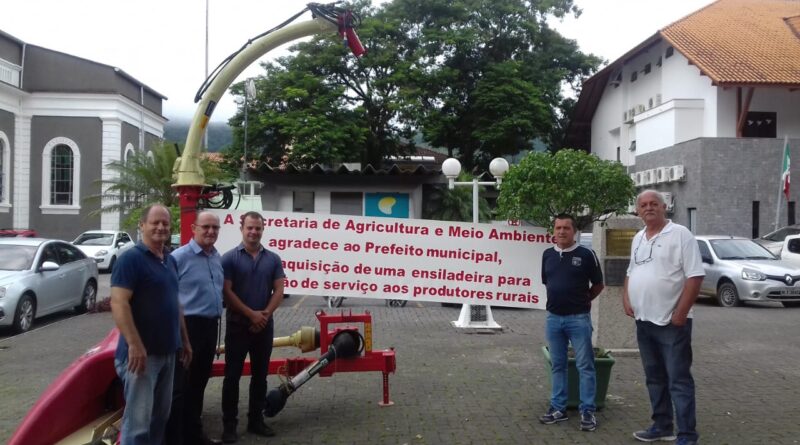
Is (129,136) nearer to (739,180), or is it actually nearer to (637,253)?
(739,180)

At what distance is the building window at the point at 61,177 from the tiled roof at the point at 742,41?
27.8 meters

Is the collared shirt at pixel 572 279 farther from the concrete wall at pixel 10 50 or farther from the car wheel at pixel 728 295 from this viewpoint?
the concrete wall at pixel 10 50

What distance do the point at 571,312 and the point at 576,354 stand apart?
1.21ft

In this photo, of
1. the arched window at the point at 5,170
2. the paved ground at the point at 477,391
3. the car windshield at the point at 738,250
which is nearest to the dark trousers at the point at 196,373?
the paved ground at the point at 477,391

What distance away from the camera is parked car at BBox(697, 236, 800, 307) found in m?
15.5

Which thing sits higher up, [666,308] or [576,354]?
[666,308]

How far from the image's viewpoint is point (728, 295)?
1602 centimetres

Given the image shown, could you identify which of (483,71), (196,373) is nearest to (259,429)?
(196,373)

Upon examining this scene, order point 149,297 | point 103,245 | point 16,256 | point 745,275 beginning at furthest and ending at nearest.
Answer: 1. point 103,245
2. point 745,275
3. point 16,256
4. point 149,297

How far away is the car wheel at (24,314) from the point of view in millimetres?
11906

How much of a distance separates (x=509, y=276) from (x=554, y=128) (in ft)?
106

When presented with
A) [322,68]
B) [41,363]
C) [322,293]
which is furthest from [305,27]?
[322,68]

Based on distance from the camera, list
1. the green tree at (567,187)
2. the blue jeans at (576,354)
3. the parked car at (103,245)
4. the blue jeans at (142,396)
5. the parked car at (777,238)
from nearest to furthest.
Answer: the blue jeans at (142,396), the blue jeans at (576,354), the green tree at (567,187), the parked car at (777,238), the parked car at (103,245)

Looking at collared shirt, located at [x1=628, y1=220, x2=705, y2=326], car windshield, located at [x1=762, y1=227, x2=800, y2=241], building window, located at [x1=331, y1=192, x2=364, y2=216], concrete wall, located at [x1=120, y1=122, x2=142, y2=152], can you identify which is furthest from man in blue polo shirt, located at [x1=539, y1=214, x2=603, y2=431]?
concrete wall, located at [x1=120, y1=122, x2=142, y2=152]
